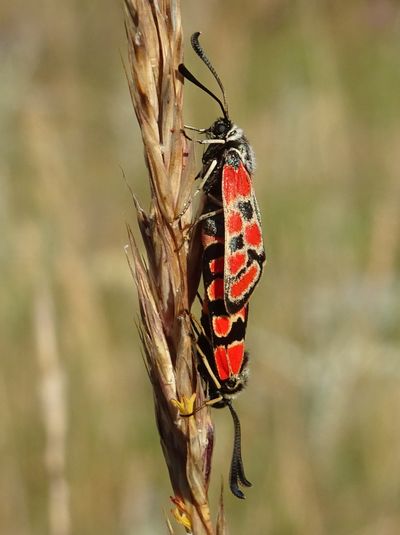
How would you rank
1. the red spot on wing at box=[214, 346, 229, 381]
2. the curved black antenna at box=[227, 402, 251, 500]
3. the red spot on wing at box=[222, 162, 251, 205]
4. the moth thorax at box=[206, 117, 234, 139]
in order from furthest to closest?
the moth thorax at box=[206, 117, 234, 139] → the red spot on wing at box=[222, 162, 251, 205] → the red spot on wing at box=[214, 346, 229, 381] → the curved black antenna at box=[227, 402, 251, 500]

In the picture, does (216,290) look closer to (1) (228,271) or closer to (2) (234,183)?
(1) (228,271)

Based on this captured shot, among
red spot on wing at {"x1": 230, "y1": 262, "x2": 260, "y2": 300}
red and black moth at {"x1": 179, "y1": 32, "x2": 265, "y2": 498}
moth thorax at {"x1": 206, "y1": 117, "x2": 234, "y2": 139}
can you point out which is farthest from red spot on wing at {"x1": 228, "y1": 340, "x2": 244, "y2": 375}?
moth thorax at {"x1": 206, "y1": 117, "x2": 234, "y2": 139}

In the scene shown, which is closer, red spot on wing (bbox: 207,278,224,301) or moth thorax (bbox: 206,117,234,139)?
red spot on wing (bbox: 207,278,224,301)

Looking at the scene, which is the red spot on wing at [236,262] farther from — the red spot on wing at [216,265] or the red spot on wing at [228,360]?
the red spot on wing at [228,360]

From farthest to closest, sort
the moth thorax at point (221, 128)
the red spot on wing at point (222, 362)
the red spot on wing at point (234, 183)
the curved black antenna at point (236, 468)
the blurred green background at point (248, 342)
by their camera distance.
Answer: the blurred green background at point (248, 342) → the moth thorax at point (221, 128) → the red spot on wing at point (234, 183) → the red spot on wing at point (222, 362) → the curved black antenna at point (236, 468)

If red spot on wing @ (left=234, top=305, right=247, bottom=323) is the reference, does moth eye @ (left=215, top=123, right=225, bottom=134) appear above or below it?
above

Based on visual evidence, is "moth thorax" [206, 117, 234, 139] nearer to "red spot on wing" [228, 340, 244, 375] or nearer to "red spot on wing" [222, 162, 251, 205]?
"red spot on wing" [222, 162, 251, 205]

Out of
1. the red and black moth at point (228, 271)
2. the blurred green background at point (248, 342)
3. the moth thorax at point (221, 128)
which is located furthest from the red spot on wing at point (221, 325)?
the blurred green background at point (248, 342)
